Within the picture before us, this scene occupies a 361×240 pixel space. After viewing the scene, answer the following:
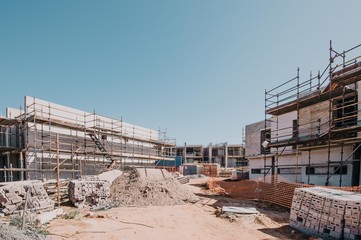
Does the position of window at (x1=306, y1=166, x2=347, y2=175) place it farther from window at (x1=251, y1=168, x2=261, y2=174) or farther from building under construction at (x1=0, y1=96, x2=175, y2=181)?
building under construction at (x1=0, y1=96, x2=175, y2=181)

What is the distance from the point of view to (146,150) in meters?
29.8

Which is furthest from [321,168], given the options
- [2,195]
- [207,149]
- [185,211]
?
→ [207,149]

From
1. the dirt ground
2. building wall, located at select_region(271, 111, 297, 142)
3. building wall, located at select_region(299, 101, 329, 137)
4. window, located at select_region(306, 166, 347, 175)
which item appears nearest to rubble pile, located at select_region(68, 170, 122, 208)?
the dirt ground

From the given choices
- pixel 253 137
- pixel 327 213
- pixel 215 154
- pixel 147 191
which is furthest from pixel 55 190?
pixel 215 154

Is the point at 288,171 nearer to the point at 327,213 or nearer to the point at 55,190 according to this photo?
the point at 327,213

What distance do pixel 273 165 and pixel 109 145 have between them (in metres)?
15.7

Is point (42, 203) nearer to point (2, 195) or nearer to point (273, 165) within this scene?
point (2, 195)

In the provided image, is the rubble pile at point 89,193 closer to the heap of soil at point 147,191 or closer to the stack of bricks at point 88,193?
the stack of bricks at point 88,193

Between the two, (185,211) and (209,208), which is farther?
(209,208)

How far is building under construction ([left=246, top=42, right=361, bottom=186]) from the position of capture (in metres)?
12.1

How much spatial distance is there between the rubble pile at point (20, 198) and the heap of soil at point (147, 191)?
4156 mm

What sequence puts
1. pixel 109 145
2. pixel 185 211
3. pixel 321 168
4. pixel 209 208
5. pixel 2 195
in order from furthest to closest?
pixel 109 145, pixel 321 168, pixel 209 208, pixel 185 211, pixel 2 195

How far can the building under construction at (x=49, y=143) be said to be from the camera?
1523 cm

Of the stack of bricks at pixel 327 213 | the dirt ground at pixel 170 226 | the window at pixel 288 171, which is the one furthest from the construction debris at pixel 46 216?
the window at pixel 288 171
